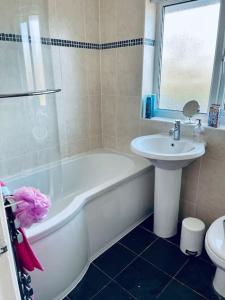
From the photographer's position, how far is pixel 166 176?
173 cm

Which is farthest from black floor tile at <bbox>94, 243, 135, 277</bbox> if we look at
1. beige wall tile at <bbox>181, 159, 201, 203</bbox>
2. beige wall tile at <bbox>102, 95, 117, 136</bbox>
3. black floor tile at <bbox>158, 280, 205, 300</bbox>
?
beige wall tile at <bbox>102, 95, 117, 136</bbox>

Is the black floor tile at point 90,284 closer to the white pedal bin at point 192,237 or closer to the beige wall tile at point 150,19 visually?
the white pedal bin at point 192,237

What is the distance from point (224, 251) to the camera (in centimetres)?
115

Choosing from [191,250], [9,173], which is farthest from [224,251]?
[9,173]

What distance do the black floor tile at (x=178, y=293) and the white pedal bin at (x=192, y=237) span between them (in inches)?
11.3

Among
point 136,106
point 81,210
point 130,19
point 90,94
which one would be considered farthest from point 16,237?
point 130,19

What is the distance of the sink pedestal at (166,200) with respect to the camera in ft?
5.68

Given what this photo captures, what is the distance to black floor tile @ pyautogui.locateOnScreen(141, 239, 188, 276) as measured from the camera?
5.22ft

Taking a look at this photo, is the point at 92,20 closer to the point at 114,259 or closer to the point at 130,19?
the point at 130,19

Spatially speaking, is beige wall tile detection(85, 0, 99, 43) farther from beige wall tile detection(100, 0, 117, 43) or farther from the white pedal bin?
the white pedal bin

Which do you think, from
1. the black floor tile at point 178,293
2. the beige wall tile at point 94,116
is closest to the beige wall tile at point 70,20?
the beige wall tile at point 94,116

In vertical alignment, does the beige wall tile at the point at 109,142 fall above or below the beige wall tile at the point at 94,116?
below

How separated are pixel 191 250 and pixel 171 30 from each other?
1.80 metres

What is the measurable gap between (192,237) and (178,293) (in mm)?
386
